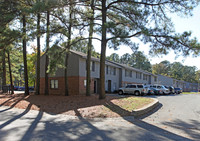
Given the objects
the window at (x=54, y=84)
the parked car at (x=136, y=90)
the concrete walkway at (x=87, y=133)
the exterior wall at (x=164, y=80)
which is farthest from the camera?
the exterior wall at (x=164, y=80)

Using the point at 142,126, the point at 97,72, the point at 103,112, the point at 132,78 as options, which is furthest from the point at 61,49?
the point at 132,78

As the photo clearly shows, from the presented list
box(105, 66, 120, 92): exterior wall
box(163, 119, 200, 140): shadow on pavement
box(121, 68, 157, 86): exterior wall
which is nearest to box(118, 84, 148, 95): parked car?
box(105, 66, 120, 92): exterior wall

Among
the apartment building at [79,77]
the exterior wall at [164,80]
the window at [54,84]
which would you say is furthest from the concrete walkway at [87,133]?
the exterior wall at [164,80]

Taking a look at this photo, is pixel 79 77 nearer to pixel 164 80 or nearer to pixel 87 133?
pixel 87 133

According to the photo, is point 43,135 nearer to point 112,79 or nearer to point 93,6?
point 93,6

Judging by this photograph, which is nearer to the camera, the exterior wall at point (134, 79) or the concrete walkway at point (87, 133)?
the concrete walkway at point (87, 133)

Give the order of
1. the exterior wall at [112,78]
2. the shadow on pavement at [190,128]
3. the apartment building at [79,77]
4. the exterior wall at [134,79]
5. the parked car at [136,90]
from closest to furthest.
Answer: the shadow on pavement at [190,128] → the apartment building at [79,77] → the parked car at [136,90] → the exterior wall at [112,78] → the exterior wall at [134,79]

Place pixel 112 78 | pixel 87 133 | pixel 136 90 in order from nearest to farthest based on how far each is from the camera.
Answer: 1. pixel 87 133
2. pixel 136 90
3. pixel 112 78

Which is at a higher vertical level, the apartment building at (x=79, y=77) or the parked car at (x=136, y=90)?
the apartment building at (x=79, y=77)

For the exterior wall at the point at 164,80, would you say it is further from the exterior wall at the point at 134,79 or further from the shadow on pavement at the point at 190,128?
the shadow on pavement at the point at 190,128

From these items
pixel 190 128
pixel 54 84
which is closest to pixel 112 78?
pixel 54 84

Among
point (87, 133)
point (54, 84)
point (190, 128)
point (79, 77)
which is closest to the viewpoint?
point (87, 133)

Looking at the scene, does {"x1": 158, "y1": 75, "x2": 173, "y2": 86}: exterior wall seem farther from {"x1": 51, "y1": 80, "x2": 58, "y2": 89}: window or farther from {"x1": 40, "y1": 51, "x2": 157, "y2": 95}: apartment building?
{"x1": 51, "y1": 80, "x2": 58, "y2": 89}: window

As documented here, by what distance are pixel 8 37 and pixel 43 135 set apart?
44.8 feet
